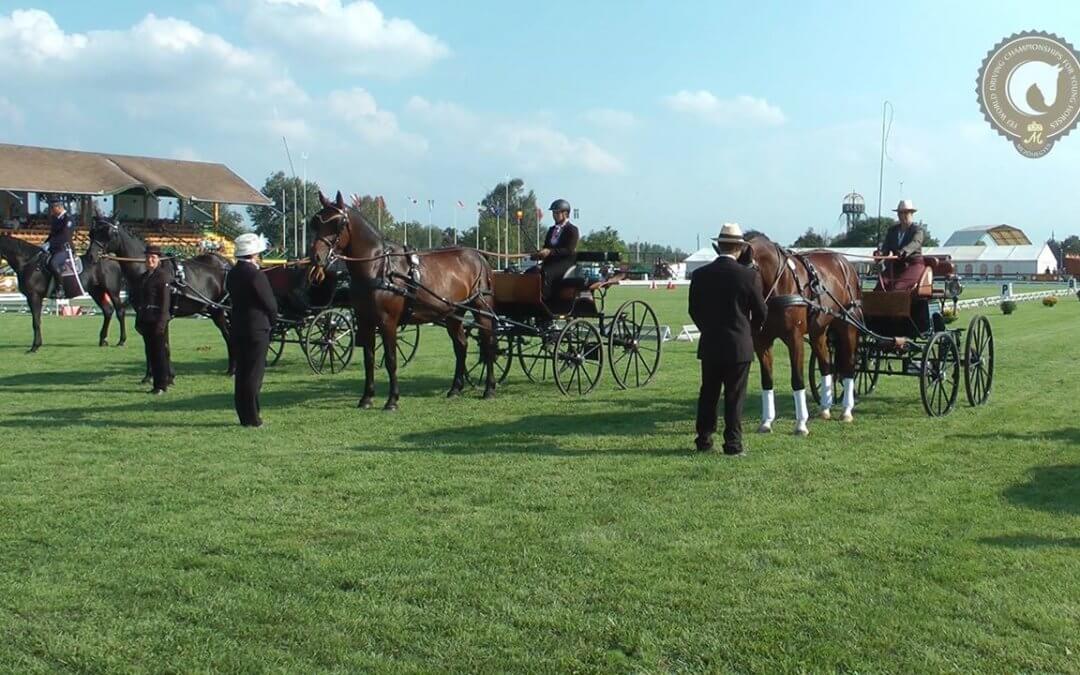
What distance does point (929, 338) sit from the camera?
12.3m

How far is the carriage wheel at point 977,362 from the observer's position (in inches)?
492

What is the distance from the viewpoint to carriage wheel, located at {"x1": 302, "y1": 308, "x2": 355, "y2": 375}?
1688cm

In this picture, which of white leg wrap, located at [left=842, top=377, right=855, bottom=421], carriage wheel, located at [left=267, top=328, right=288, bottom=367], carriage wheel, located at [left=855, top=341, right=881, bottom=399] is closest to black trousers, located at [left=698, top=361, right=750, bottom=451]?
white leg wrap, located at [left=842, top=377, right=855, bottom=421]

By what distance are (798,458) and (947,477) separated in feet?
4.25

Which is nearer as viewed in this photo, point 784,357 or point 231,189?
point 784,357

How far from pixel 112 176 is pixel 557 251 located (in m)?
49.3

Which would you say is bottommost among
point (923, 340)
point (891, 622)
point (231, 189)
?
point (891, 622)

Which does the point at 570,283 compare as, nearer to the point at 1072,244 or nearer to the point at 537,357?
the point at 537,357

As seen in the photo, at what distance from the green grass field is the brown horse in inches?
21.3

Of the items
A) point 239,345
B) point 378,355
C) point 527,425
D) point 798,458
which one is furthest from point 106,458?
point 378,355

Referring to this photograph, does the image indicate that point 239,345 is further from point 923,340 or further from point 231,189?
point 231,189

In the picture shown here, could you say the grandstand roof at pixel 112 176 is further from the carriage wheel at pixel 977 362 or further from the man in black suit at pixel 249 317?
the carriage wheel at pixel 977 362

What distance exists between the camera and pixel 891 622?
515 centimetres

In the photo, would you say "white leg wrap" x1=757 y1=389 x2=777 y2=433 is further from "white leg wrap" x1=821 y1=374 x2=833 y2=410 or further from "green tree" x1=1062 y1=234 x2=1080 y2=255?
"green tree" x1=1062 y1=234 x2=1080 y2=255
